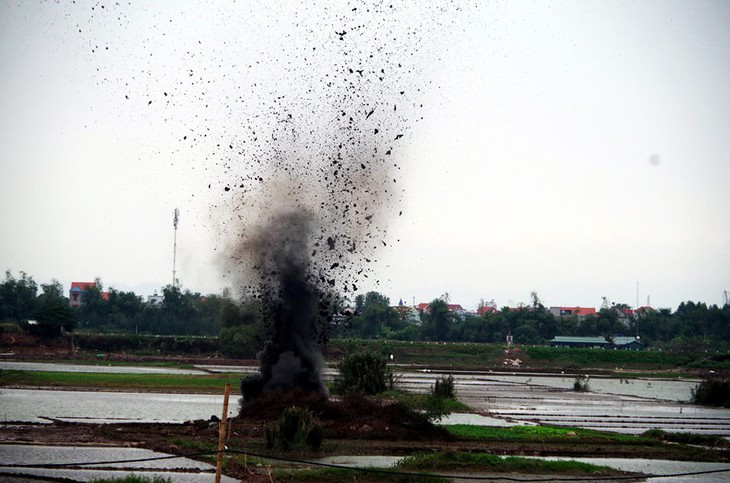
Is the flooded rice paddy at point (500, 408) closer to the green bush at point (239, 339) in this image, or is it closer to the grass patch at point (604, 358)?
the green bush at point (239, 339)

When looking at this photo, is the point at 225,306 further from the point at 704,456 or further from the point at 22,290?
the point at 22,290

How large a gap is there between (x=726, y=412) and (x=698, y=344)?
91.2m

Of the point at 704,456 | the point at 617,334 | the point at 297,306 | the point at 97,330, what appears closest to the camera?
the point at 704,456

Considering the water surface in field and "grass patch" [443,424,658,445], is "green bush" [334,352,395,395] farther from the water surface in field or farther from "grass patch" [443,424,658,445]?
the water surface in field

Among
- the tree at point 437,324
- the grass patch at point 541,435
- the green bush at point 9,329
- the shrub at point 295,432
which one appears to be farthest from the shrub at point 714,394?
the tree at point 437,324

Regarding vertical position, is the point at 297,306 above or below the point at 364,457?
above

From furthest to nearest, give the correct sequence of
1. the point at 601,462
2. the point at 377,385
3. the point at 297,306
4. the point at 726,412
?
the point at 726,412 → the point at 377,385 → the point at 297,306 → the point at 601,462

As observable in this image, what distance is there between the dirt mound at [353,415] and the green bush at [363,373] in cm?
1142

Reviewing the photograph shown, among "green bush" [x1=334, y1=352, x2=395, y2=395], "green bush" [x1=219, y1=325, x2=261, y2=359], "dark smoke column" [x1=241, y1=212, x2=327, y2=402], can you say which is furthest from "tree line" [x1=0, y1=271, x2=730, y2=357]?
"dark smoke column" [x1=241, y1=212, x2=327, y2=402]

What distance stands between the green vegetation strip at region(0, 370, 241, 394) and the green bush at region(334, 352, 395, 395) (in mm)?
8140

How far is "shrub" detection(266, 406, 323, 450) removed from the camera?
27828 mm

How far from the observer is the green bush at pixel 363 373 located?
47.5 metres

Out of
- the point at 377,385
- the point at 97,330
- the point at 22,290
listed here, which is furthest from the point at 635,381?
the point at 22,290

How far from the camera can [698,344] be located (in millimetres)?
139375
